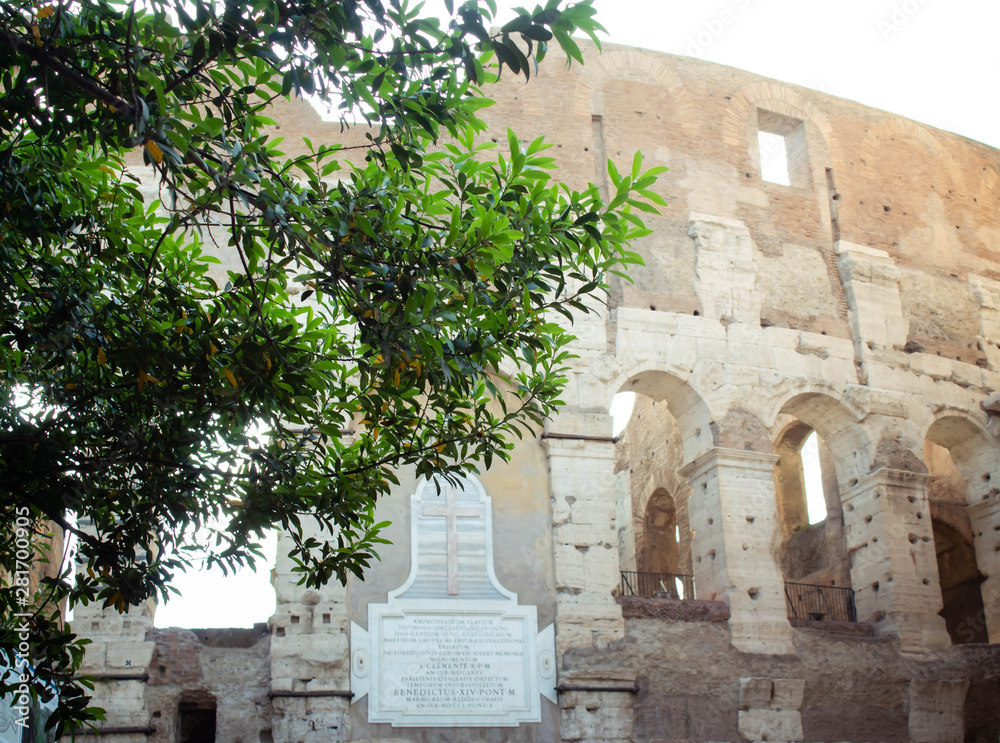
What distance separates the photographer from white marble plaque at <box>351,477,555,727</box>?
388 inches

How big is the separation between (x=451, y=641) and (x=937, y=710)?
216 inches

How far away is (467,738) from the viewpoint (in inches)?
388

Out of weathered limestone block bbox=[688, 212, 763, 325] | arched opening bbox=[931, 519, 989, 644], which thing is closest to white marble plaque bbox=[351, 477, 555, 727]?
weathered limestone block bbox=[688, 212, 763, 325]

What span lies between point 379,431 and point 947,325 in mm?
10498

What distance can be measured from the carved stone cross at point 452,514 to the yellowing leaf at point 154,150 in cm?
714

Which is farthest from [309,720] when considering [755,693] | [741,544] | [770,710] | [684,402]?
[684,402]

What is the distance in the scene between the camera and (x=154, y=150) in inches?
145

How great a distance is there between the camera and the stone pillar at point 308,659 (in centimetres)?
952

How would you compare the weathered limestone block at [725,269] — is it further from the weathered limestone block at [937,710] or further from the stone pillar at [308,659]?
the stone pillar at [308,659]

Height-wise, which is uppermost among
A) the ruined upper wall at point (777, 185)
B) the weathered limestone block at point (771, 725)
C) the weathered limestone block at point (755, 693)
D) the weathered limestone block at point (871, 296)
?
the ruined upper wall at point (777, 185)

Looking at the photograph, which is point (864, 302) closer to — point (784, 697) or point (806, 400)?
point (806, 400)

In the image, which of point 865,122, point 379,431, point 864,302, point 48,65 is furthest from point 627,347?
point 48,65

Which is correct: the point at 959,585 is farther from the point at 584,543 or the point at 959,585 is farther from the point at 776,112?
the point at 584,543

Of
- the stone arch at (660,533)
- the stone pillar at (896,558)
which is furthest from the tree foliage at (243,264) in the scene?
the stone arch at (660,533)
